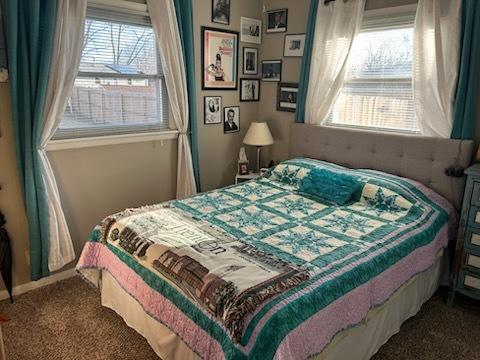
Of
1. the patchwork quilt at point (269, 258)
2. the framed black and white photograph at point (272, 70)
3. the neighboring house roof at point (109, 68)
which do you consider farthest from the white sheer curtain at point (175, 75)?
the framed black and white photograph at point (272, 70)

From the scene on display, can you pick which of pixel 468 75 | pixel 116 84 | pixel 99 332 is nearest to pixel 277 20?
pixel 116 84

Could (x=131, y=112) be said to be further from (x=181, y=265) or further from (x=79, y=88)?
(x=181, y=265)

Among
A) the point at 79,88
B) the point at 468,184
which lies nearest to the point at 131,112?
the point at 79,88

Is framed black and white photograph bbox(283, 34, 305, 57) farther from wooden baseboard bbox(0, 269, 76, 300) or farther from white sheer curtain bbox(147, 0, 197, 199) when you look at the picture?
wooden baseboard bbox(0, 269, 76, 300)

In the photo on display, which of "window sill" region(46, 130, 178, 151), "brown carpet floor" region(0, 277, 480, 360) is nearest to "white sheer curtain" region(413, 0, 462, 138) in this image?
"brown carpet floor" region(0, 277, 480, 360)

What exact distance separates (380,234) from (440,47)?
1.50 metres

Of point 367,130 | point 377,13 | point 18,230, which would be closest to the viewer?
point 18,230

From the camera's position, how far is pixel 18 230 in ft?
8.47

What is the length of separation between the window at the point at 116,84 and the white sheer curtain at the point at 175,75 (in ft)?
0.33

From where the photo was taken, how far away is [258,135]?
145 inches

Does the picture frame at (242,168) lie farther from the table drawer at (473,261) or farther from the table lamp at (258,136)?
the table drawer at (473,261)

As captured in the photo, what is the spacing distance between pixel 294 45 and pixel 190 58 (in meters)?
1.10

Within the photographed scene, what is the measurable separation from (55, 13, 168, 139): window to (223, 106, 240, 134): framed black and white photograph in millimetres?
710

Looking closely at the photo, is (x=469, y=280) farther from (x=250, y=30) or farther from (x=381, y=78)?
(x=250, y=30)
